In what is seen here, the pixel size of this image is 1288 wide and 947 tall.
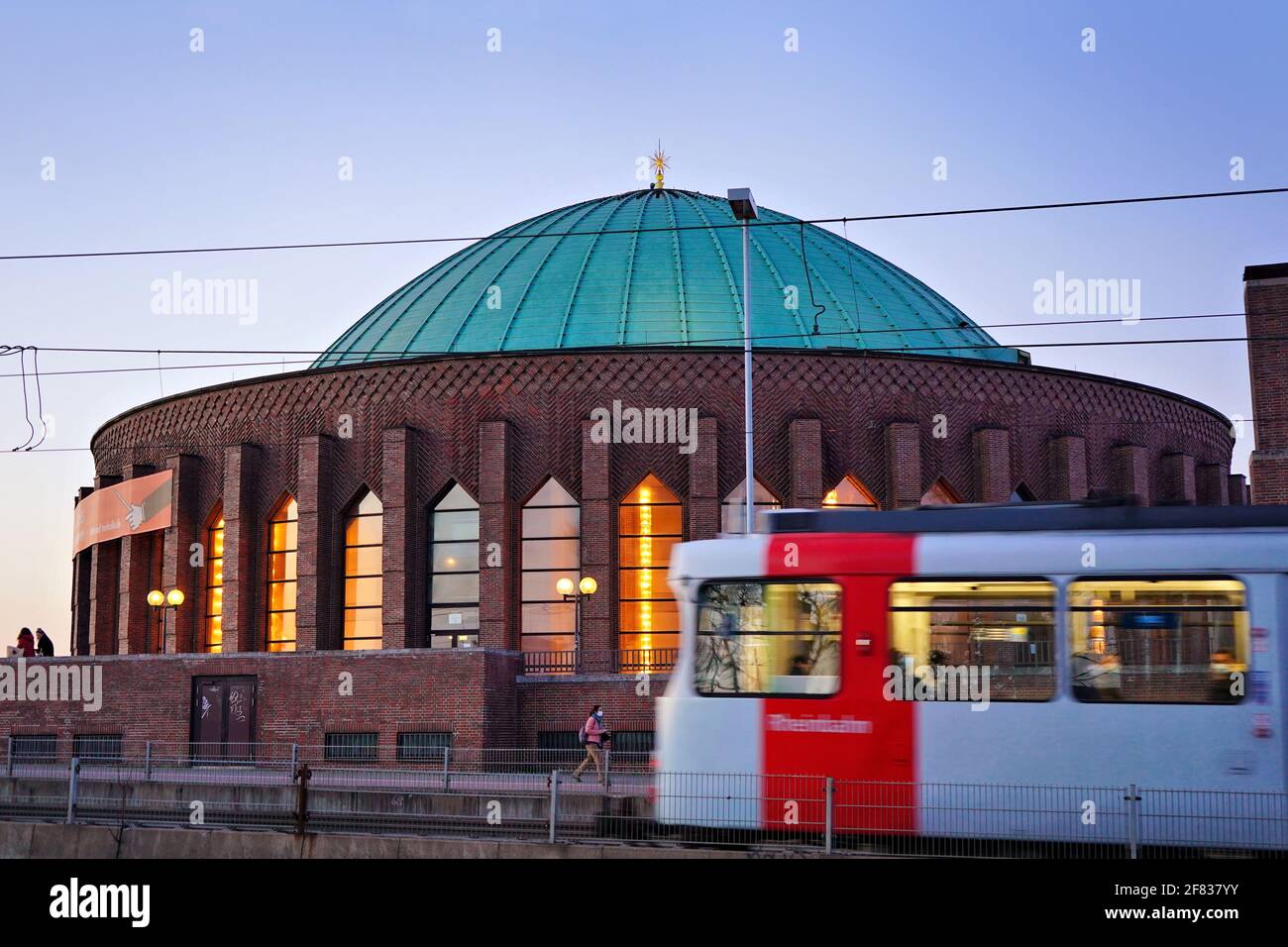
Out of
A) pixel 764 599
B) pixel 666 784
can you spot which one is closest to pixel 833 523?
pixel 764 599

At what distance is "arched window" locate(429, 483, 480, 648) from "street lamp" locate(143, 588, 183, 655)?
25.5 ft

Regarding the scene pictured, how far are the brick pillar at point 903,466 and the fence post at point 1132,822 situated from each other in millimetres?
23903

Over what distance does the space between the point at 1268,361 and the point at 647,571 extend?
52.8 feet

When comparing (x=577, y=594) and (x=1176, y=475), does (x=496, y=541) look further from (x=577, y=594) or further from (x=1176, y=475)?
(x=1176, y=475)

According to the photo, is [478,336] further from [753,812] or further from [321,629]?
[753,812]

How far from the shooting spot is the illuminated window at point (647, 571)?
39.6 metres

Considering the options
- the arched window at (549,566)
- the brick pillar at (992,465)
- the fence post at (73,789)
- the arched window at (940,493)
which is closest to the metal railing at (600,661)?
the arched window at (549,566)

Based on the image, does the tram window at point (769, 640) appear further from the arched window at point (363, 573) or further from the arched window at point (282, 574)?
the arched window at point (282, 574)

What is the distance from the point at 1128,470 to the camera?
4425 cm

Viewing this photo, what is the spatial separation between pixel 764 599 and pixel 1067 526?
140 inches

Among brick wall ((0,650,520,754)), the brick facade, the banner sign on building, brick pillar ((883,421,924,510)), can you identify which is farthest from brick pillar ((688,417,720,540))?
the banner sign on building

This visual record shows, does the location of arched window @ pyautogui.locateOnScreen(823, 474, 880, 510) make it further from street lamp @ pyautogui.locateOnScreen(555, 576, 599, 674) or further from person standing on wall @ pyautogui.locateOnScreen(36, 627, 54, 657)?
person standing on wall @ pyautogui.locateOnScreen(36, 627, 54, 657)

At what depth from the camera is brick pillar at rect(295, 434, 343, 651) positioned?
1606 inches

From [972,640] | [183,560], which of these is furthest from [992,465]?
[972,640]
